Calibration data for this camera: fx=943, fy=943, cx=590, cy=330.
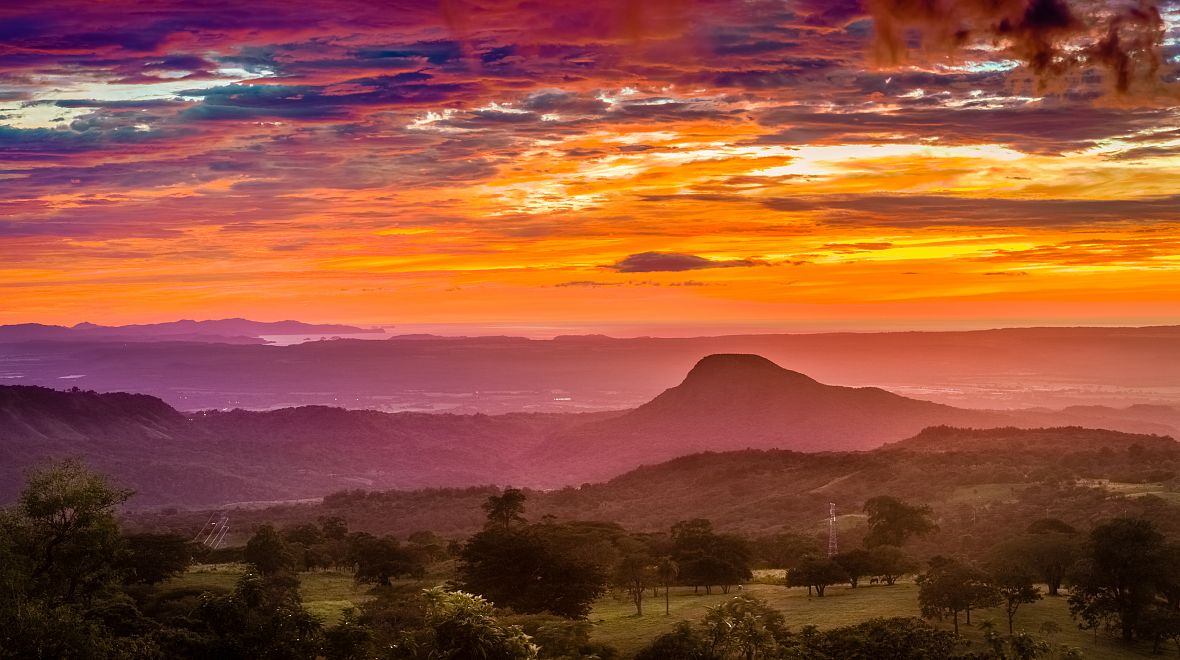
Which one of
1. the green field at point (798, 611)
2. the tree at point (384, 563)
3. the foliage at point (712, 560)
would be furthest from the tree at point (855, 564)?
the tree at point (384, 563)

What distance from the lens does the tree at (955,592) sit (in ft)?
149

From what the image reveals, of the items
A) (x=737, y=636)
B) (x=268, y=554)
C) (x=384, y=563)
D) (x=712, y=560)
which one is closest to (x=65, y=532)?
(x=384, y=563)

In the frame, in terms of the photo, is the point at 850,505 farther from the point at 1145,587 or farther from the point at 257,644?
the point at 257,644

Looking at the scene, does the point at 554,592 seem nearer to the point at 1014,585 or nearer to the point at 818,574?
the point at 818,574

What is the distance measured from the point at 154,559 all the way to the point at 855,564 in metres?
49.1

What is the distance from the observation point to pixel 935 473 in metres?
130

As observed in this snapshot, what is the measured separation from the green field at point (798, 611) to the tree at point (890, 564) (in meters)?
1.09

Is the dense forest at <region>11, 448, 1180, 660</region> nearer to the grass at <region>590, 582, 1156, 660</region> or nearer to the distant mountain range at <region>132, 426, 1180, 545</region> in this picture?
the grass at <region>590, 582, 1156, 660</region>

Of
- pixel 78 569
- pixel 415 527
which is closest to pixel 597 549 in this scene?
pixel 78 569

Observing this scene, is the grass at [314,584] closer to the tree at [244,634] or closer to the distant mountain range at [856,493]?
the distant mountain range at [856,493]

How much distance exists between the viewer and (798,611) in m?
53.1

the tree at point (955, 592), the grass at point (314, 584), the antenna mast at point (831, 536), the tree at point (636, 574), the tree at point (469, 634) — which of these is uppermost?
the tree at point (469, 634)

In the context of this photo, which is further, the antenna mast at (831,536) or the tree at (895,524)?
the antenna mast at (831,536)

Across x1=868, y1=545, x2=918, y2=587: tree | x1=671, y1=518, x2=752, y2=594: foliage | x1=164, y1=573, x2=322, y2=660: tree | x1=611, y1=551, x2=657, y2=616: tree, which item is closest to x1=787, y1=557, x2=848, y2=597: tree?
x1=868, y1=545, x2=918, y2=587: tree
